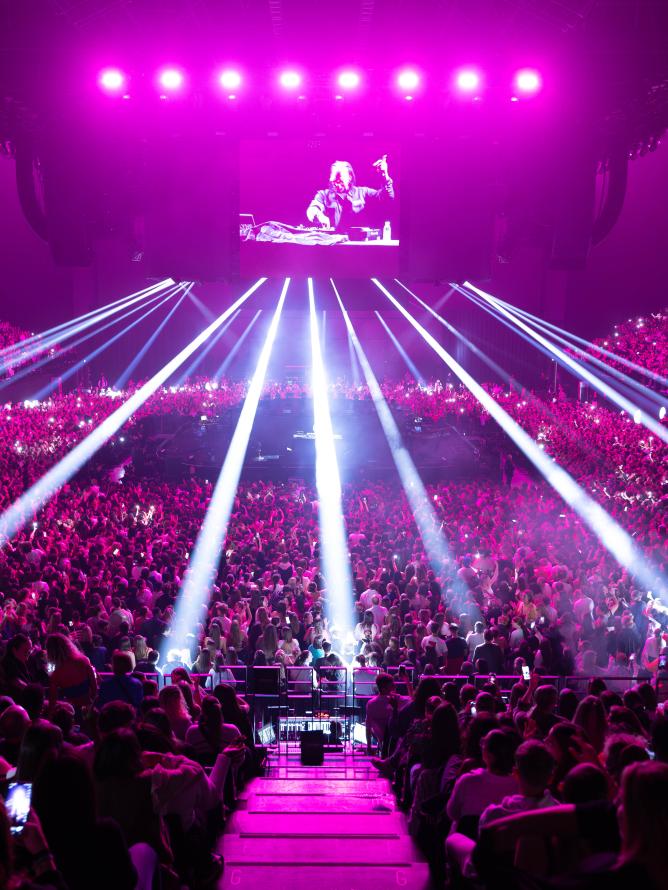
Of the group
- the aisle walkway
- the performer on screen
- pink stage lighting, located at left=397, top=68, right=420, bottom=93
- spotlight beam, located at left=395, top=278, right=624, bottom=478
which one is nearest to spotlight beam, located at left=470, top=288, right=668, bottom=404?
spotlight beam, located at left=395, top=278, right=624, bottom=478

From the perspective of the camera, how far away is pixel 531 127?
1163 cm

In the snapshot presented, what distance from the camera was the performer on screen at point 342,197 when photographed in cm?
1227

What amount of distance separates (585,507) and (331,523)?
4275 mm

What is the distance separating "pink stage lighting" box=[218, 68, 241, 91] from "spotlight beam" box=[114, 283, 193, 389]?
72.4 feet

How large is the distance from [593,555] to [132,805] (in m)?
9.42

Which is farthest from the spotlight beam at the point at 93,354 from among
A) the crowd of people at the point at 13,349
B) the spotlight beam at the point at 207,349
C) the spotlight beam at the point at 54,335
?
the spotlight beam at the point at 207,349

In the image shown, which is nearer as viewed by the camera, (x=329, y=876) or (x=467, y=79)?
(x=329, y=876)

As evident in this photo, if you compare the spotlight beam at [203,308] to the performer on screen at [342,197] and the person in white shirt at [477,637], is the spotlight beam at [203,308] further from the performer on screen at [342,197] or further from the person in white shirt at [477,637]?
the person in white shirt at [477,637]

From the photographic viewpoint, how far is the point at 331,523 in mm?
15117

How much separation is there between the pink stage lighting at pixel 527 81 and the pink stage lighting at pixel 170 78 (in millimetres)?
4294

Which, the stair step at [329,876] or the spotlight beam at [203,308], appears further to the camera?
the spotlight beam at [203,308]

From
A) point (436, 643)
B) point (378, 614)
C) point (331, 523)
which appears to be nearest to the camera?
point (436, 643)

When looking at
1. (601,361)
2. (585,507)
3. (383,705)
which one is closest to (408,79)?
(585,507)

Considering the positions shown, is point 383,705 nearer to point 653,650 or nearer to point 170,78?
point 653,650
